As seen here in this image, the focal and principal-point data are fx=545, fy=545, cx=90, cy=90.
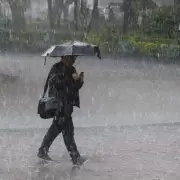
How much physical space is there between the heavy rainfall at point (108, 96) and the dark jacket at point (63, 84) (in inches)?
34.2

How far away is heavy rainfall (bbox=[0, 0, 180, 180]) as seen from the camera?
266 inches

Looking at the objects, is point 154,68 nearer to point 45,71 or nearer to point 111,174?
point 45,71

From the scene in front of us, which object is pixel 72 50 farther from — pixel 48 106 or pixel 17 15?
pixel 17 15

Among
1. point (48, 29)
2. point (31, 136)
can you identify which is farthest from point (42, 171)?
point (48, 29)

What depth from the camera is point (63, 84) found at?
6.50m

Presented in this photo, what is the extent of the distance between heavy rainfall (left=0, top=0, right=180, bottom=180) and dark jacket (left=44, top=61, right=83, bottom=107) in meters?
0.87

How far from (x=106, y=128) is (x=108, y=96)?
375cm

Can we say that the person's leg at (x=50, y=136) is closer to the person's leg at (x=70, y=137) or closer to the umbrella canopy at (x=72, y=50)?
the person's leg at (x=70, y=137)

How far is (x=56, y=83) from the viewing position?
649 cm

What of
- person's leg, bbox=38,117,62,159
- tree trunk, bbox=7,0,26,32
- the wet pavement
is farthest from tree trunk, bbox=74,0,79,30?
person's leg, bbox=38,117,62,159

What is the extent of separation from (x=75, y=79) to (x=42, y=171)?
1.15 m

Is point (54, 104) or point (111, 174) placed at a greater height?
point (54, 104)

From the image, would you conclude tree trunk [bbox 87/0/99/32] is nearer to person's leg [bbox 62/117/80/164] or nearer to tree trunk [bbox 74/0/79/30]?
tree trunk [bbox 74/0/79/30]

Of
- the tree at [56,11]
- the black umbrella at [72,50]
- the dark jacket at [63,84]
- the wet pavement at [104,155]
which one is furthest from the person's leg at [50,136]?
the tree at [56,11]
